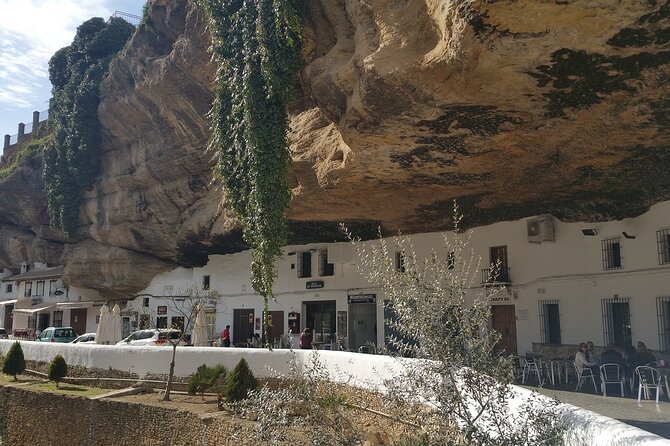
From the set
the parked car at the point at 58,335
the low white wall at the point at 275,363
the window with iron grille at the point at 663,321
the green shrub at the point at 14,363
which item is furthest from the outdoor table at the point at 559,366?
the parked car at the point at 58,335

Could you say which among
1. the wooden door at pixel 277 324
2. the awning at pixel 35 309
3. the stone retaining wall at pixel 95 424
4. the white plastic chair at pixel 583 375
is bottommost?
the stone retaining wall at pixel 95 424

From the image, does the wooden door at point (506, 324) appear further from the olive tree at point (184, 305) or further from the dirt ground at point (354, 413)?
the olive tree at point (184, 305)

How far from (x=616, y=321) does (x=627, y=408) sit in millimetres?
4936

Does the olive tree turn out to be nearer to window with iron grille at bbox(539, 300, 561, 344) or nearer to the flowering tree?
window with iron grille at bbox(539, 300, 561, 344)

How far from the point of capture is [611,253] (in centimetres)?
1448

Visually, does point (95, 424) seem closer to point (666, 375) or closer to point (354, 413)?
point (354, 413)

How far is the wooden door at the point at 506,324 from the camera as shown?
54.0ft

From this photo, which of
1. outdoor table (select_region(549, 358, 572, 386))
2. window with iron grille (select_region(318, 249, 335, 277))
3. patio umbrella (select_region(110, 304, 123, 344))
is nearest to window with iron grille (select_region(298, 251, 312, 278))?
window with iron grille (select_region(318, 249, 335, 277))

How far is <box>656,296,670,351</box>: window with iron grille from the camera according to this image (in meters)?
12.9

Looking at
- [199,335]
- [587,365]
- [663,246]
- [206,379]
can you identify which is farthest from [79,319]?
[663,246]

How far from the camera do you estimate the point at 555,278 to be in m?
15.5

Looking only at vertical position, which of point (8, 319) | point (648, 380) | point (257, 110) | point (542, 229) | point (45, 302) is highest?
point (257, 110)

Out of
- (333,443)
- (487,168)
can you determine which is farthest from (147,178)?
(333,443)

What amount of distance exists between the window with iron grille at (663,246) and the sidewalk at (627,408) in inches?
128
